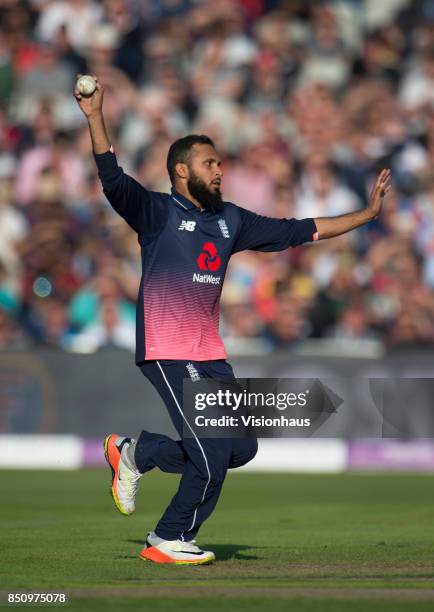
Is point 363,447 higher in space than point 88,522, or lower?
higher

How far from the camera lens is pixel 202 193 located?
7648mm

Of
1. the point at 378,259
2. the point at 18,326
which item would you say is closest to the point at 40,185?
the point at 18,326

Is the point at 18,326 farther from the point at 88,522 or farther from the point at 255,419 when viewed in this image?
the point at 255,419

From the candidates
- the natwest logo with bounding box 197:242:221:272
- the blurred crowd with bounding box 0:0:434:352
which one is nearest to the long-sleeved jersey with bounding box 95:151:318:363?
the natwest logo with bounding box 197:242:221:272

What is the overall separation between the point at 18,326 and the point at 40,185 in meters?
2.48

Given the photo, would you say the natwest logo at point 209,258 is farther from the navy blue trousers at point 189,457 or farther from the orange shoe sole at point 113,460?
the orange shoe sole at point 113,460

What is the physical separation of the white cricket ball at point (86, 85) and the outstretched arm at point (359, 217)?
1.73m

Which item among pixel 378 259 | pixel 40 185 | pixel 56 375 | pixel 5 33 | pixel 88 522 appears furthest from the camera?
pixel 5 33

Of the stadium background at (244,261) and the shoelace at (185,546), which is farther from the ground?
the stadium background at (244,261)

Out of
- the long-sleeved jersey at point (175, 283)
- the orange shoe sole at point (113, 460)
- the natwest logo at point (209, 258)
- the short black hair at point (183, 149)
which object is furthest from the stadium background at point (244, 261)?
the short black hair at point (183, 149)

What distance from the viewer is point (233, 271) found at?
16844mm

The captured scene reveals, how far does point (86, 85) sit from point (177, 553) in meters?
2.48

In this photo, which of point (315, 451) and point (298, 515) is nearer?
point (298, 515)

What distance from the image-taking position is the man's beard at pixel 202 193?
25.1ft
